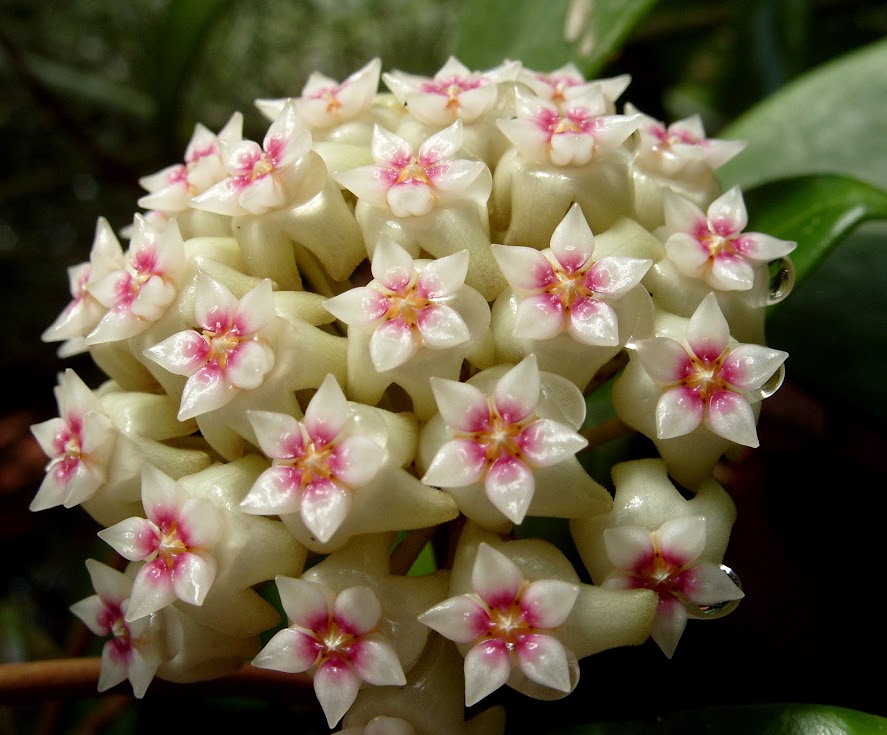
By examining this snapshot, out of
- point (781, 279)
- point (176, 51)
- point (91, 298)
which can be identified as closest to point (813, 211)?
point (781, 279)

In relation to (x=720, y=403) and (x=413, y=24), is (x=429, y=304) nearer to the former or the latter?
(x=720, y=403)

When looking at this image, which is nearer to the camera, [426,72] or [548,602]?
[548,602]

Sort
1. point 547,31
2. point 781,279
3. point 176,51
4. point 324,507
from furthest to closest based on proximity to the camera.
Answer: point 176,51, point 547,31, point 781,279, point 324,507

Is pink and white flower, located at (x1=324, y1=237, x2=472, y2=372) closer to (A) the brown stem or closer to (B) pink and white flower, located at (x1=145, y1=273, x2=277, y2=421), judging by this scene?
(B) pink and white flower, located at (x1=145, y1=273, x2=277, y2=421)

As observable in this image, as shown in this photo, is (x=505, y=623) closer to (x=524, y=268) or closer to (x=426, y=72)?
(x=524, y=268)

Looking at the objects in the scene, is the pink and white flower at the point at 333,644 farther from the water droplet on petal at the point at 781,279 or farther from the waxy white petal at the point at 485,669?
the water droplet on petal at the point at 781,279

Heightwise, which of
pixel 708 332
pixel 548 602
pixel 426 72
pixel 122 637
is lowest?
pixel 426 72

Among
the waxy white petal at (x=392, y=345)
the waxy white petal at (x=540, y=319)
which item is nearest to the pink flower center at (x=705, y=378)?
the waxy white petal at (x=540, y=319)

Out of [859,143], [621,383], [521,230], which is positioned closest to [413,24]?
[859,143]
